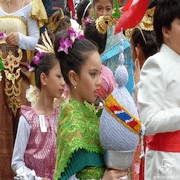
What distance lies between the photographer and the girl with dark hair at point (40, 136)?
4105 mm

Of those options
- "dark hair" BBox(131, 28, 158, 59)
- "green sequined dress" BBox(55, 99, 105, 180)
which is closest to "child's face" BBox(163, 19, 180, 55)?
"green sequined dress" BBox(55, 99, 105, 180)

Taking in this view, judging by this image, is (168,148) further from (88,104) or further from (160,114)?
(88,104)

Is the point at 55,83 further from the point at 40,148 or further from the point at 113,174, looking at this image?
the point at 113,174

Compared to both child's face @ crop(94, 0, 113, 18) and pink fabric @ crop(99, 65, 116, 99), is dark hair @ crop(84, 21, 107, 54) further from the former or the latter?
child's face @ crop(94, 0, 113, 18)

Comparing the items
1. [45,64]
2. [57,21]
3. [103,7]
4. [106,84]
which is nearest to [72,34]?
[106,84]

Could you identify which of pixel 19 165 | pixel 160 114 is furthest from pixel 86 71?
pixel 19 165

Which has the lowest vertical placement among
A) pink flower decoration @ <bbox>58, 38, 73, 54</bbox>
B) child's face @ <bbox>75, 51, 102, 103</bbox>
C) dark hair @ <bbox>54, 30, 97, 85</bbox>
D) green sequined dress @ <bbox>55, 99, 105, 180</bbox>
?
green sequined dress @ <bbox>55, 99, 105, 180</bbox>

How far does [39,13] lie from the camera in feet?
18.8

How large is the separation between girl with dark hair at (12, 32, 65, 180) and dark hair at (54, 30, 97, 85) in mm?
1069

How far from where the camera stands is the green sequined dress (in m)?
2.80

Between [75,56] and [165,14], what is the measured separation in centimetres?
50

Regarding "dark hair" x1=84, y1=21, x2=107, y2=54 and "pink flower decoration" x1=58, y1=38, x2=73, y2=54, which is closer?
"pink flower decoration" x1=58, y1=38, x2=73, y2=54

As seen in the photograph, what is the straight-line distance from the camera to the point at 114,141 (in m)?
2.69

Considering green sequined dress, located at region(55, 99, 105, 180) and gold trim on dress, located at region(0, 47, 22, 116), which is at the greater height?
green sequined dress, located at region(55, 99, 105, 180)
